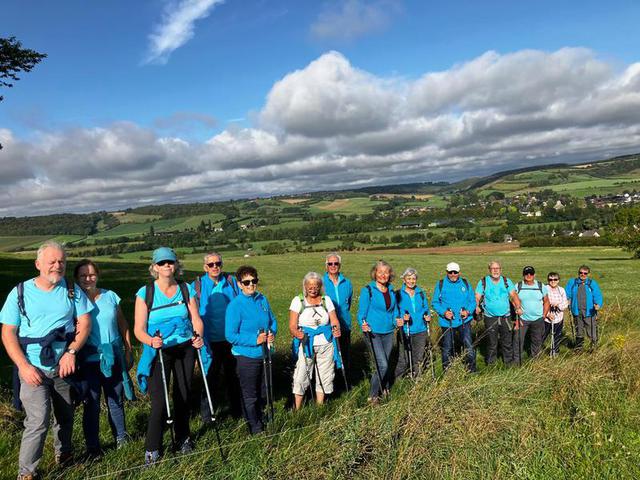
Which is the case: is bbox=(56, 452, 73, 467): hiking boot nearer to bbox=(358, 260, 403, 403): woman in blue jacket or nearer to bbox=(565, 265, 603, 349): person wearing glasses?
bbox=(358, 260, 403, 403): woman in blue jacket

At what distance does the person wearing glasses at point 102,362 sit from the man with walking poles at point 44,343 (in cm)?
32

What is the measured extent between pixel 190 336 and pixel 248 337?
2.55 ft

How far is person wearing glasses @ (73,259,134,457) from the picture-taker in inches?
170

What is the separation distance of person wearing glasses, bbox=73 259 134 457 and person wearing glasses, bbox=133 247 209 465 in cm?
47

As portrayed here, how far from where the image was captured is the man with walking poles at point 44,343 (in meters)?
3.60

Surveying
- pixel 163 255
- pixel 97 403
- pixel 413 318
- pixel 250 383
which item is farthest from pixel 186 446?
pixel 413 318

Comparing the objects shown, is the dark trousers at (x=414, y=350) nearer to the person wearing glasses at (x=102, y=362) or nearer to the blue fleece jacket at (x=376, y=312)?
the blue fleece jacket at (x=376, y=312)

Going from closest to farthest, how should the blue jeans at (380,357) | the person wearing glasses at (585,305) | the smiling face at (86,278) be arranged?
the smiling face at (86,278), the blue jeans at (380,357), the person wearing glasses at (585,305)

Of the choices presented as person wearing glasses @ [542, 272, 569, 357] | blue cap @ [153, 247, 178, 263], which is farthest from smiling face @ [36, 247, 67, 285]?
person wearing glasses @ [542, 272, 569, 357]

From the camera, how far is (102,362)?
4.49m

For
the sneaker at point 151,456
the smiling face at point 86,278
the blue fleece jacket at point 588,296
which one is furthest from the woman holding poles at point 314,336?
the blue fleece jacket at point 588,296

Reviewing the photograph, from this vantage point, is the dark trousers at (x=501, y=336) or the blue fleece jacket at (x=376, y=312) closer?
the blue fleece jacket at (x=376, y=312)

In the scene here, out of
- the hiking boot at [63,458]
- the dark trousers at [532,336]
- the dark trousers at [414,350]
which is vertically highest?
the hiking boot at [63,458]

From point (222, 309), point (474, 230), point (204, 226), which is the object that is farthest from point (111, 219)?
point (222, 309)
